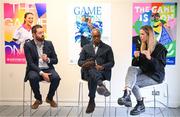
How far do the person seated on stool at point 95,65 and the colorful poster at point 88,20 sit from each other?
38cm

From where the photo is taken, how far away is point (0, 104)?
5934 mm

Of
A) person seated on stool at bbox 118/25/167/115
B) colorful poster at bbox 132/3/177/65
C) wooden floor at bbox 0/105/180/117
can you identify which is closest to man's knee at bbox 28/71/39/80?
wooden floor at bbox 0/105/180/117

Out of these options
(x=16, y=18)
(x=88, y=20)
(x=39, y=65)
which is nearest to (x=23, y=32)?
(x=16, y=18)

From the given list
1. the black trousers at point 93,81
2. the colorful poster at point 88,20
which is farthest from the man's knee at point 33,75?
the colorful poster at point 88,20

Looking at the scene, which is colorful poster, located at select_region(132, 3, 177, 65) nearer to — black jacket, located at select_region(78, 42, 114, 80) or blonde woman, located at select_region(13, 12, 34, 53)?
black jacket, located at select_region(78, 42, 114, 80)

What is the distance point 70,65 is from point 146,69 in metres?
1.42

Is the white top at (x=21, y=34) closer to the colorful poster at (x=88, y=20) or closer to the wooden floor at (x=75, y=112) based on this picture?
the colorful poster at (x=88, y=20)

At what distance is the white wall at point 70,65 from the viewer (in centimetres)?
575

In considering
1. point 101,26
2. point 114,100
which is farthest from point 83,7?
point 114,100

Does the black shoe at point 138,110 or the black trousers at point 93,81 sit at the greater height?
the black trousers at point 93,81

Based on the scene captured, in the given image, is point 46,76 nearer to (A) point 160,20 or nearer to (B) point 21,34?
(B) point 21,34

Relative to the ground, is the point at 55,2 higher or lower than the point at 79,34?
Answer: higher

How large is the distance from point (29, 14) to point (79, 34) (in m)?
0.91

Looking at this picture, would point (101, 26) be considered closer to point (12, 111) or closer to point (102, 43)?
point (102, 43)
